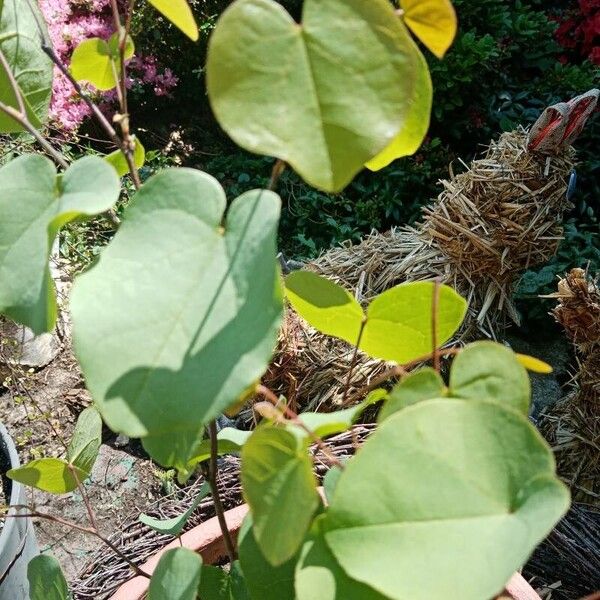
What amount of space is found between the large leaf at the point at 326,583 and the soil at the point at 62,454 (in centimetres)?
130

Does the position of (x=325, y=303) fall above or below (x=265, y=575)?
above

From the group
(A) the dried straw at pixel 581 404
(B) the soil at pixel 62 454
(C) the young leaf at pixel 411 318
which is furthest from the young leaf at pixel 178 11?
(B) the soil at pixel 62 454

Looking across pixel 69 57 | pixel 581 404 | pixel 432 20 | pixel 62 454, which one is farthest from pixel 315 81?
pixel 69 57

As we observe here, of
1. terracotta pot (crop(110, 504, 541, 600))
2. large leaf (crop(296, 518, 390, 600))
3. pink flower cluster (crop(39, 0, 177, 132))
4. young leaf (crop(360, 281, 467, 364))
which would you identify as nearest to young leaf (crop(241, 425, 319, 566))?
large leaf (crop(296, 518, 390, 600))

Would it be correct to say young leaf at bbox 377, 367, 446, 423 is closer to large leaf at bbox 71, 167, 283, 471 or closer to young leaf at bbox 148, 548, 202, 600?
large leaf at bbox 71, 167, 283, 471

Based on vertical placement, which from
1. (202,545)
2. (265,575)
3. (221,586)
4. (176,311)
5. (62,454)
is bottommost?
(62,454)

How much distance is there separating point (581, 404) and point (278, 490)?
48.2 inches

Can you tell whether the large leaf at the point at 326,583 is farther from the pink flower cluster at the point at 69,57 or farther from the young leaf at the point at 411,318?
the pink flower cluster at the point at 69,57

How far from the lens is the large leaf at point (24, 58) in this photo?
43cm

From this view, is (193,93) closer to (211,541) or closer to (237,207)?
(211,541)

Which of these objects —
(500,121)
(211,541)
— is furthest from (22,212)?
(500,121)

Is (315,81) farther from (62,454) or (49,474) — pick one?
(62,454)

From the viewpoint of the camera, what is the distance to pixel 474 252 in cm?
152

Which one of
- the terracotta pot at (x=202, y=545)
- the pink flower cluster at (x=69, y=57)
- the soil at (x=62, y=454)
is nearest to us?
the terracotta pot at (x=202, y=545)
